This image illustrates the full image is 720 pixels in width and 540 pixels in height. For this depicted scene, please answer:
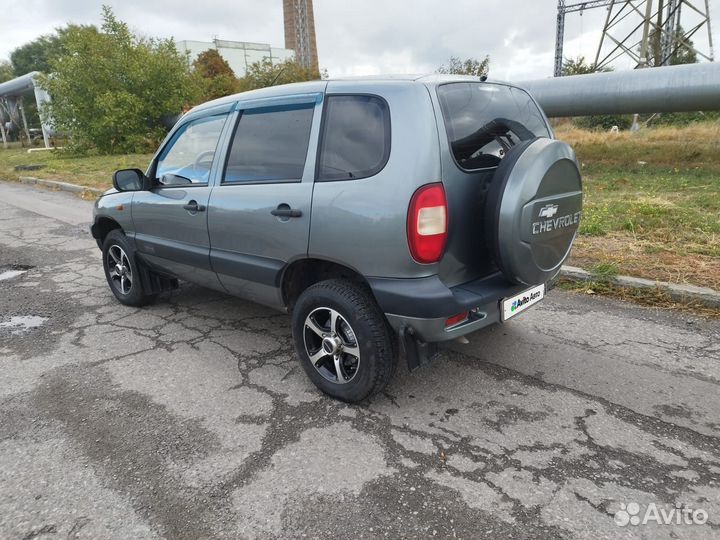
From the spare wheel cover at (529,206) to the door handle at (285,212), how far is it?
1.07 meters

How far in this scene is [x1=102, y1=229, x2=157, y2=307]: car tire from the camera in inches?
177

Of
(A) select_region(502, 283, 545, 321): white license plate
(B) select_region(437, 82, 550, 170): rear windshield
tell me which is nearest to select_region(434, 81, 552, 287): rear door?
(B) select_region(437, 82, 550, 170): rear windshield

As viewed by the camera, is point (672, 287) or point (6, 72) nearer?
point (672, 287)

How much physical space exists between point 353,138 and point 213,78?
33212mm

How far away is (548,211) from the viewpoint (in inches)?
107

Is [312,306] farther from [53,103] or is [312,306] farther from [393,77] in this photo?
[53,103]

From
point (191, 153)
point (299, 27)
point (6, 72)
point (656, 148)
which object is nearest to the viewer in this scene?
point (191, 153)

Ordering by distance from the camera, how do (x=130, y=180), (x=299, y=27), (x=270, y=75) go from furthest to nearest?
(x=299, y=27)
(x=270, y=75)
(x=130, y=180)

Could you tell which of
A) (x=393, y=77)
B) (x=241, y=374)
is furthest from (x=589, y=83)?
(x=241, y=374)

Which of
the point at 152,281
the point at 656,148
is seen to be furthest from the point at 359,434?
the point at 656,148

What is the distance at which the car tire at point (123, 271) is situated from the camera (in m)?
4.50

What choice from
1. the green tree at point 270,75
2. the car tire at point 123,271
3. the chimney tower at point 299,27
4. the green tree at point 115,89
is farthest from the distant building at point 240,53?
the car tire at point 123,271

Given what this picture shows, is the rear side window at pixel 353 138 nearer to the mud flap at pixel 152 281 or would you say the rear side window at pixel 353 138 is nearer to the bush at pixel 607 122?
the mud flap at pixel 152 281

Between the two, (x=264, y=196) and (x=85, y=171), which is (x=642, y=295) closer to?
(x=264, y=196)
